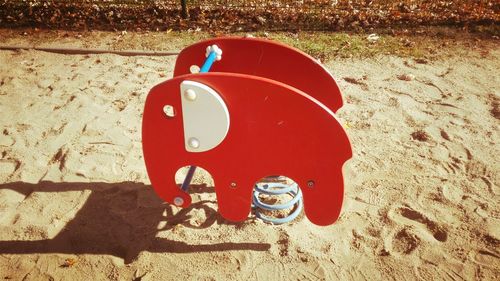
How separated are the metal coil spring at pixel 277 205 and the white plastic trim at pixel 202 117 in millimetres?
740

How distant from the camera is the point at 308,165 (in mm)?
1890

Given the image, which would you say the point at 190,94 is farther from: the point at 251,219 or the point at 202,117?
the point at 251,219

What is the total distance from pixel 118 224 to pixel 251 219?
868mm

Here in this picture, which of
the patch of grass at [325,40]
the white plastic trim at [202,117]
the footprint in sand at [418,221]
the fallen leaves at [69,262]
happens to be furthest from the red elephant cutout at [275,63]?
the patch of grass at [325,40]

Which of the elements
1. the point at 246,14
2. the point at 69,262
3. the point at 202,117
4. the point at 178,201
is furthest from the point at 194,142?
the point at 246,14

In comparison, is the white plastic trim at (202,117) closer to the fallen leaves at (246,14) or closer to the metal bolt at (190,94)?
the metal bolt at (190,94)

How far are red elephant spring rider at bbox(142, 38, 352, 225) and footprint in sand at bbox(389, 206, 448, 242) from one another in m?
0.72

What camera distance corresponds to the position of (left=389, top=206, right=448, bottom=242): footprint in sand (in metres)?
2.38

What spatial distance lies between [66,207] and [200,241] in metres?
0.99

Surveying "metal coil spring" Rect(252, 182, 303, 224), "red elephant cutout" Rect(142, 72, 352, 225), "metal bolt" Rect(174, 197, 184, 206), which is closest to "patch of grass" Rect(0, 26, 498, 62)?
"metal coil spring" Rect(252, 182, 303, 224)

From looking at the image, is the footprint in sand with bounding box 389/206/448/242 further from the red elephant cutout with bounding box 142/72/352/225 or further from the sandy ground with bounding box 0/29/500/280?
the red elephant cutout with bounding box 142/72/352/225

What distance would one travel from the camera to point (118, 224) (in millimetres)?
2529

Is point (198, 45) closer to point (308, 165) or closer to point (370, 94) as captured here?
point (308, 165)

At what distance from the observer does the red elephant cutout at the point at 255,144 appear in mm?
1735
